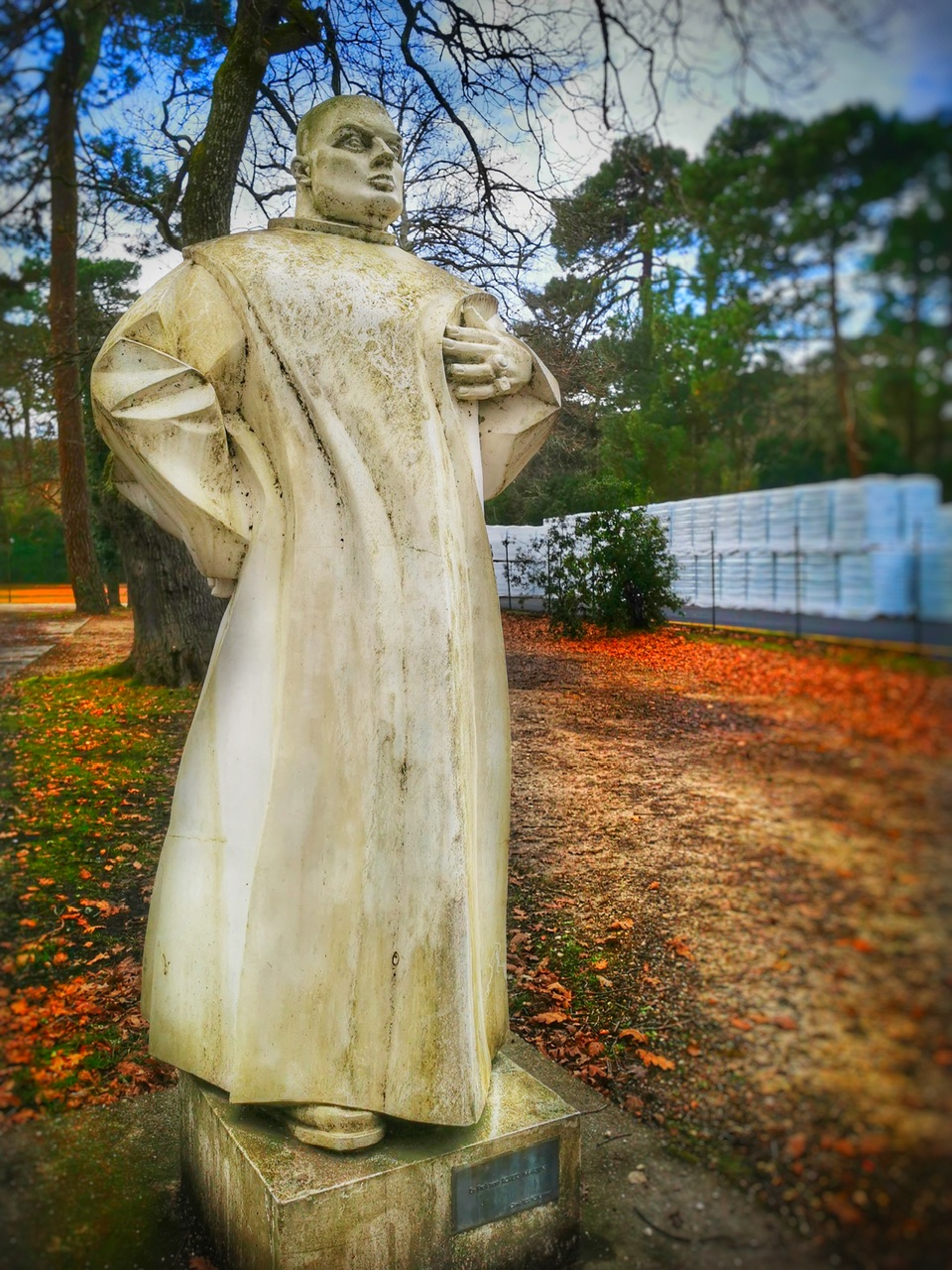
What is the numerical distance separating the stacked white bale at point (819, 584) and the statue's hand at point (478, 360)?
0.82 m

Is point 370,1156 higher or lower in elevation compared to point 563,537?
lower

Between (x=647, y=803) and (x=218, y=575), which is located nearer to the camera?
(x=218, y=575)

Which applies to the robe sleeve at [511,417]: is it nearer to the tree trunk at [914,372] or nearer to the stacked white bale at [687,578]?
the stacked white bale at [687,578]

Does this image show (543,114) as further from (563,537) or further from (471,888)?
(471,888)

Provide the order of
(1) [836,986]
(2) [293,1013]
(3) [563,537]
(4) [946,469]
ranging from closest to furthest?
(4) [946,469] → (1) [836,986] → (2) [293,1013] → (3) [563,537]

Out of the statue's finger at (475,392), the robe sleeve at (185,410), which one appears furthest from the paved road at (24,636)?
the statue's finger at (475,392)

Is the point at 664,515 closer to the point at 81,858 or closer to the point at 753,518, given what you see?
the point at 753,518

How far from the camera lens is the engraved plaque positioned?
7.80ft

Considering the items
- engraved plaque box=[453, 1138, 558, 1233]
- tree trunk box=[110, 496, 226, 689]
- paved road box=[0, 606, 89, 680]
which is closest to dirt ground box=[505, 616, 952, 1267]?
engraved plaque box=[453, 1138, 558, 1233]

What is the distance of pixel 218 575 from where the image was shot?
2406mm

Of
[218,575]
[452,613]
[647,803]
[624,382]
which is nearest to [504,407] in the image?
[452,613]

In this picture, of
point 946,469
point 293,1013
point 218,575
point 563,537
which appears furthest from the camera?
point 563,537

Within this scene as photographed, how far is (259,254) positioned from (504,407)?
0.68 m

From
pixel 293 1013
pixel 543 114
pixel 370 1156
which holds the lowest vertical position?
pixel 370 1156
